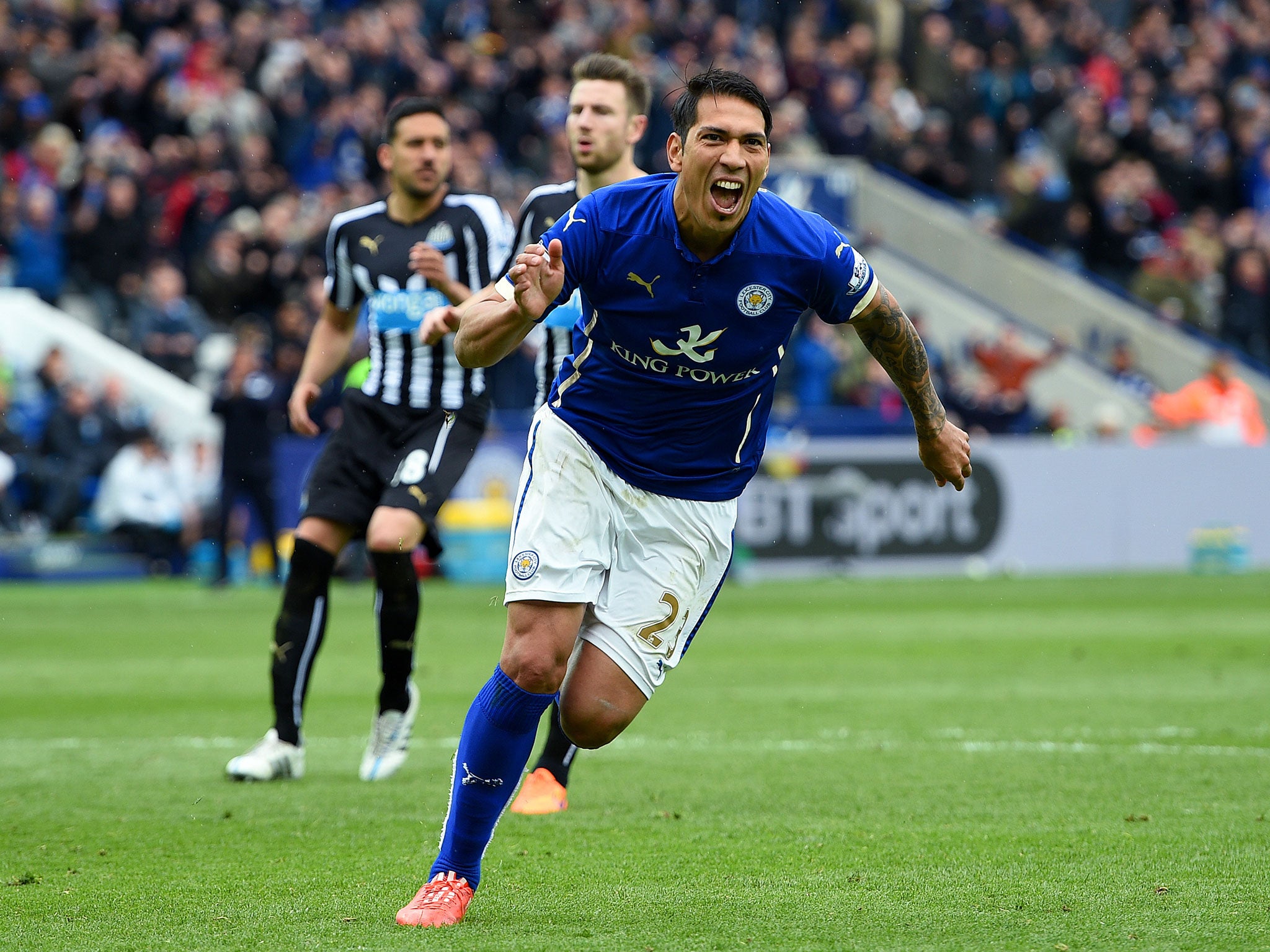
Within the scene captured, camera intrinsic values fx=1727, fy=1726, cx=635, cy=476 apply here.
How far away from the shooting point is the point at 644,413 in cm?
477

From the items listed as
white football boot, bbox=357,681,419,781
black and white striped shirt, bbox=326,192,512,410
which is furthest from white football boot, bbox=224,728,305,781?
black and white striped shirt, bbox=326,192,512,410

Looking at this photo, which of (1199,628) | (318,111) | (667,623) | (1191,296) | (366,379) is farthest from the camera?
(1191,296)

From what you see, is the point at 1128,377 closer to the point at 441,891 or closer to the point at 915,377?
the point at 915,377

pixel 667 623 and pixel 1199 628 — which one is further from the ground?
pixel 667 623

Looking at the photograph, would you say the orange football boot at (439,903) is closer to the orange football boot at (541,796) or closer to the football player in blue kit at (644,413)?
the football player in blue kit at (644,413)

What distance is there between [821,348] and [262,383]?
7.67m

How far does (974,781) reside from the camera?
6.43 metres

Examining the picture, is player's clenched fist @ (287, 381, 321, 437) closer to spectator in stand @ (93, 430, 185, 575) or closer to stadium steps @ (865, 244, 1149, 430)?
spectator in stand @ (93, 430, 185, 575)

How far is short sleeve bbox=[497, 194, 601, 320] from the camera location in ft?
14.5

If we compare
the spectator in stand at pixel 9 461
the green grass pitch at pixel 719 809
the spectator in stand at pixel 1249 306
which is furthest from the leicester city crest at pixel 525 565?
the spectator in stand at pixel 1249 306

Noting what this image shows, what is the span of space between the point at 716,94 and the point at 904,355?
0.88 meters

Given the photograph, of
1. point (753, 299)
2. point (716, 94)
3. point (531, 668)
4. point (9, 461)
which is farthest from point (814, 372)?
point (531, 668)

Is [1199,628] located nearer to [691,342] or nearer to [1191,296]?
[691,342]

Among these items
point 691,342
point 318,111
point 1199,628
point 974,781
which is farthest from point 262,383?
point 691,342
